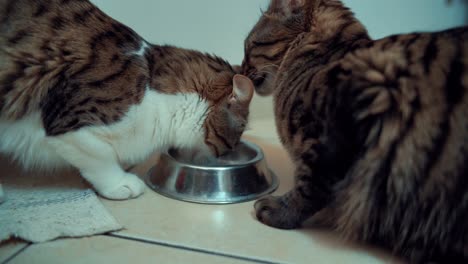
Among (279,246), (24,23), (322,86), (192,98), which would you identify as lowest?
(279,246)

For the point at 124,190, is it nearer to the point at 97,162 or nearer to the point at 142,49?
the point at 97,162

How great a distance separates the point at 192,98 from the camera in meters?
1.68

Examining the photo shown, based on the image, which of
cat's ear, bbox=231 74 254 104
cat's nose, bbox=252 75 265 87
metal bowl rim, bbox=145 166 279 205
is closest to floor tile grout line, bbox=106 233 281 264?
metal bowl rim, bbox=145 166 279 205

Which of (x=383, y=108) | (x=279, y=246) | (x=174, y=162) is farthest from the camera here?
(x=174, y=162)

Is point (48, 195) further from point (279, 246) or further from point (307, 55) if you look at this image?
point (307, 55)

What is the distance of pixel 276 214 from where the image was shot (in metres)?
1.39

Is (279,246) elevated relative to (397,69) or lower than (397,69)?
lower

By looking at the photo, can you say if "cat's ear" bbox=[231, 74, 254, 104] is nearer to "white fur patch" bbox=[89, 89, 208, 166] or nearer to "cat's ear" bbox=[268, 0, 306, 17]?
"white fur patch" bbox=[89, 89, 208, 166]

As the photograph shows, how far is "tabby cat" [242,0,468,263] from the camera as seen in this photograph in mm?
1106

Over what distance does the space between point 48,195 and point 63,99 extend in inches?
12.6

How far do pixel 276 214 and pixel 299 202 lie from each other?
87mm

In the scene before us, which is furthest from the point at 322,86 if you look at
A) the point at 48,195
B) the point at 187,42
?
the point at 187,42

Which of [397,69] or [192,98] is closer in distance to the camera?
[397,69]

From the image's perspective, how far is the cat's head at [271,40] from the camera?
1.59 m
